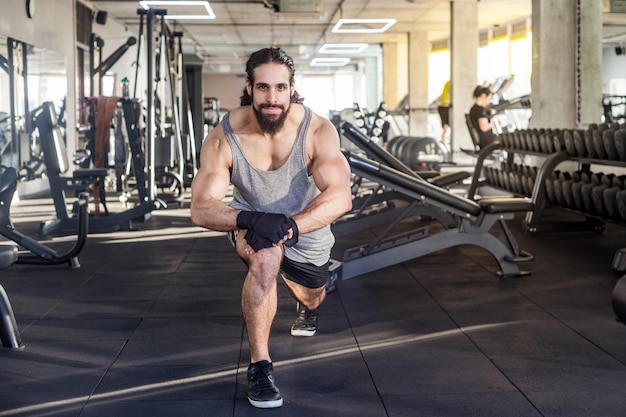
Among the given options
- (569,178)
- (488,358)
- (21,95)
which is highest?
(21,95)

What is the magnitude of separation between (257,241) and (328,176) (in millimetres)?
353

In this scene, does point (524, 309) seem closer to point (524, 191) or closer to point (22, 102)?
point (524, 191)

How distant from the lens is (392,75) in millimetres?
18500

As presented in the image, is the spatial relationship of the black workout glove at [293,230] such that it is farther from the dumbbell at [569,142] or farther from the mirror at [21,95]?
Answer: the mirror at [21,95]

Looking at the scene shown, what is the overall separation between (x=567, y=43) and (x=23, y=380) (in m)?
6.01

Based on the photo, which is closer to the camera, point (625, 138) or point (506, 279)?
point (506, 279)

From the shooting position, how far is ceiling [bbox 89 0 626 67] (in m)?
10.7

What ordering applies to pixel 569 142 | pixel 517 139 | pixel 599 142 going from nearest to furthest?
1. pixel 599 142
2. pixel 569 142
3. pixel 517 139

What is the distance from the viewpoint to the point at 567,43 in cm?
732

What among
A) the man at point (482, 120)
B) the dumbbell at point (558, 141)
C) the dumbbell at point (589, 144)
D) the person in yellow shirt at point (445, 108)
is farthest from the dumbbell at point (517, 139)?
the person in yellow shirt at point (445, 108)

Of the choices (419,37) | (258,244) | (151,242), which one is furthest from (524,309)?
(419,37)

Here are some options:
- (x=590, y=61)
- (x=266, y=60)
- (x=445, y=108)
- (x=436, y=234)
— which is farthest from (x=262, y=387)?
(x=445, y=108)

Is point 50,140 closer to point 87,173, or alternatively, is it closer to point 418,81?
point 87,173

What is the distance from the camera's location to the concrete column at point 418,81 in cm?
1575
